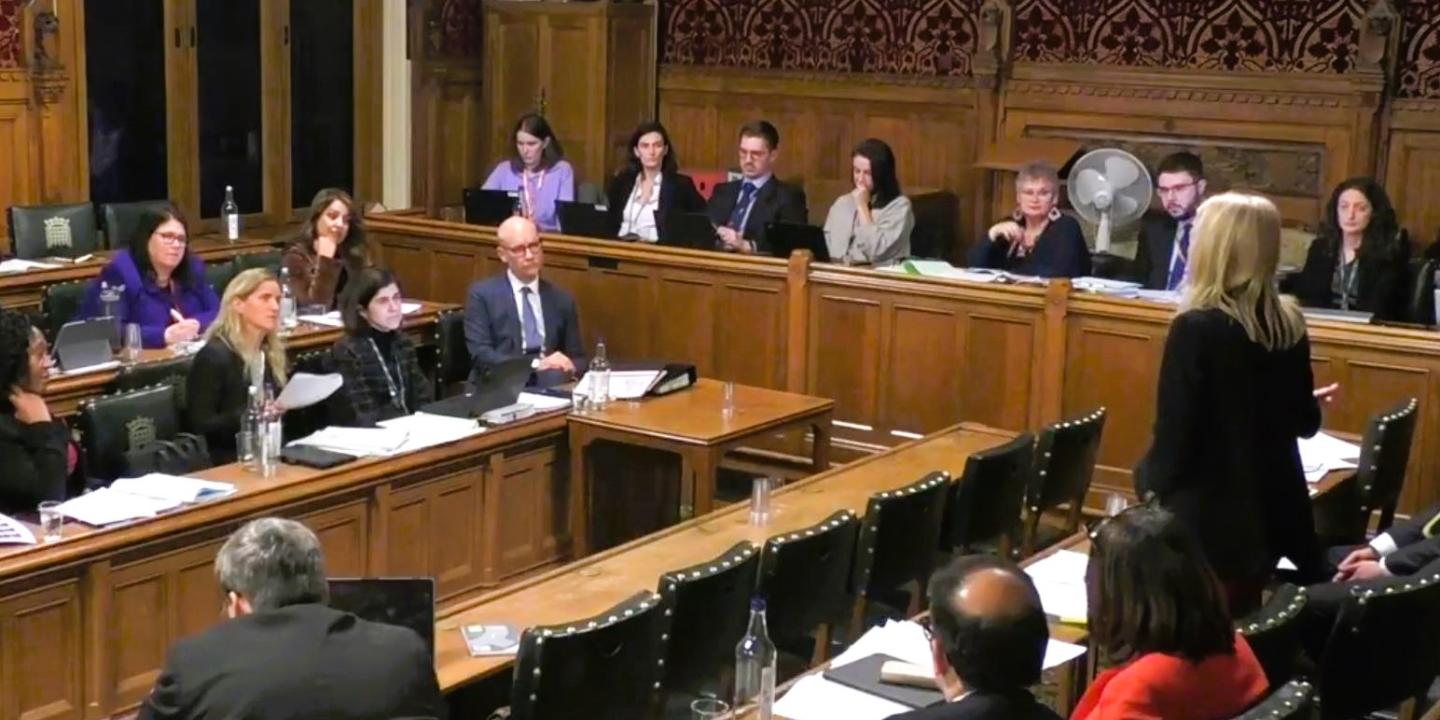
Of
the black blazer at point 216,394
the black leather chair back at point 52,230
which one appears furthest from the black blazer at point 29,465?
the black leather chair back at point 52,230

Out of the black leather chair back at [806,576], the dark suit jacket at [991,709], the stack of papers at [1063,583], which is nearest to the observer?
the dark suit jacket at [991,709]

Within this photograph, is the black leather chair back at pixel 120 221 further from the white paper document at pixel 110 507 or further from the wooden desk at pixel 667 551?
the wooden desk at pixel 667 551

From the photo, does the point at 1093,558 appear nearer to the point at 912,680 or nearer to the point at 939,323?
the point at 912,680

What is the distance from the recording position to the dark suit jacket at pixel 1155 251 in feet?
24.8

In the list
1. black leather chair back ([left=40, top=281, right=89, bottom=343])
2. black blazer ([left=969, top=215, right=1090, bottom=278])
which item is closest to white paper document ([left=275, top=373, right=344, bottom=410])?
black leather chair back ([left=40, top=281, right=89, bottom=343])

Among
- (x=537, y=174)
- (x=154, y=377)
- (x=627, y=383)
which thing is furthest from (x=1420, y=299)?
(x=154, y=377)

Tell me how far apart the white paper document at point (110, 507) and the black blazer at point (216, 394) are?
0.95 meters

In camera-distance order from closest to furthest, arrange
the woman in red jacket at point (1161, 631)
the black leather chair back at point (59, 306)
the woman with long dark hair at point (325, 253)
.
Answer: the woman in red jacket at point (1161, 631) → the black leather chair back at point (59, 306) → the woman with long dark hair at point (325, 253)

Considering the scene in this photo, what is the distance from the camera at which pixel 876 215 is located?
808 cm

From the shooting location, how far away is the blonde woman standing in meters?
3.81

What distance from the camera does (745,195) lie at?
340 inches

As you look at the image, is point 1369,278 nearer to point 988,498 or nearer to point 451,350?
point 988,498

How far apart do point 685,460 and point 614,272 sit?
2.31 meters

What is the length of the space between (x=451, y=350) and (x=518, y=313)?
1.58ft
